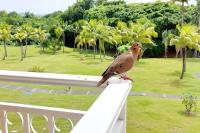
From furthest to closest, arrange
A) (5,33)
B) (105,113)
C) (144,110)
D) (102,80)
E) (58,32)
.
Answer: (58,32), (5,33), (144,110), (102,80), (105,113)

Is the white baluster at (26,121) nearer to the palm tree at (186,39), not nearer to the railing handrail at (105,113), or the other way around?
the railing handrail at (105,113)

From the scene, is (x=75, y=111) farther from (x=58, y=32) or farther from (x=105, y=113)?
(x=58, y=32)

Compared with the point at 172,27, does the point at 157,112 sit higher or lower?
lower

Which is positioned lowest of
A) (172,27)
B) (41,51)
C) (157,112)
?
(157,112)

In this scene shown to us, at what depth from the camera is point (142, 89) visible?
1009cm

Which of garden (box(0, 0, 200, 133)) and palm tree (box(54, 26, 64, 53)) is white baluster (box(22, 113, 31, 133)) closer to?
garden (box(0, 0, 200, 133))

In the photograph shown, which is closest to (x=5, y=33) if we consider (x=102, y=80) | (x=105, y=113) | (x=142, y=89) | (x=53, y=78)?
(x=142, y=89)

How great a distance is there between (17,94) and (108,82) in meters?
8.03

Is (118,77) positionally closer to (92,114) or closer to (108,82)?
(108,82)

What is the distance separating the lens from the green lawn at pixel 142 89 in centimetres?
714

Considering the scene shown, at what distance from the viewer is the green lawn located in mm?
7137

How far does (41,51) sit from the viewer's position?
1606 centimetres

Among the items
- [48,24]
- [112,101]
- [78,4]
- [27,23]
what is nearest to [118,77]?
[112,101]

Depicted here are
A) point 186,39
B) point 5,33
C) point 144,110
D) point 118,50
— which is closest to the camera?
point 118,50
